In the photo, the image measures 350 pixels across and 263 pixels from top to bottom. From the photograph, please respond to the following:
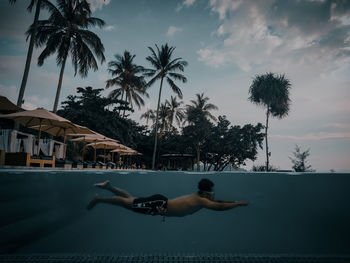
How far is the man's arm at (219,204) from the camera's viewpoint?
15.8 ft

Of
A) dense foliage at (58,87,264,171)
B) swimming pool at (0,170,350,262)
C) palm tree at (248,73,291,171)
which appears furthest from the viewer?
palm tree at (248,73,291,171)

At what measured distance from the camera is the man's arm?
4.81m

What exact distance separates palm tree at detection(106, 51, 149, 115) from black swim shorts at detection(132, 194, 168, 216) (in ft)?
75.3

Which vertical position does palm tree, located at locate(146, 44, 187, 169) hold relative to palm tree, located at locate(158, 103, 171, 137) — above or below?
above

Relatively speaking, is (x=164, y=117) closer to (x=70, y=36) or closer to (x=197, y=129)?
(x=197, y=129)

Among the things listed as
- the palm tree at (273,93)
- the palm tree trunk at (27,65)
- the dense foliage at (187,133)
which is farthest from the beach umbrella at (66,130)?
the palm tree at (273,93)

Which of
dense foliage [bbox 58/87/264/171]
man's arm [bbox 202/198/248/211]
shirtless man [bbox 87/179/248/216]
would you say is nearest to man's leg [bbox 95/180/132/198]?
shirtless man [bbox 87/179/248/216]

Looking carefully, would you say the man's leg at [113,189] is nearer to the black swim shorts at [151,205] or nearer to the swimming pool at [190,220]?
the swimming pool at [190,220]

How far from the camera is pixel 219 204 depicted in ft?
15.9

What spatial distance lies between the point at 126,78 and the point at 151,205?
23.6 metres

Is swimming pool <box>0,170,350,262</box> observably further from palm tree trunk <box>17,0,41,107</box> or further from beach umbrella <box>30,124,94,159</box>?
palm tree trunk <box>17,0,41,107</box>

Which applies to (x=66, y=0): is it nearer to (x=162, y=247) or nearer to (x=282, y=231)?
(x=162, y=247)

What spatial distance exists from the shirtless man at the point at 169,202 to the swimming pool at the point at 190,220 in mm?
135

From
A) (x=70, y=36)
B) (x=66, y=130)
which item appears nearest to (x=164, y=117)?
(x=70, y=36)
